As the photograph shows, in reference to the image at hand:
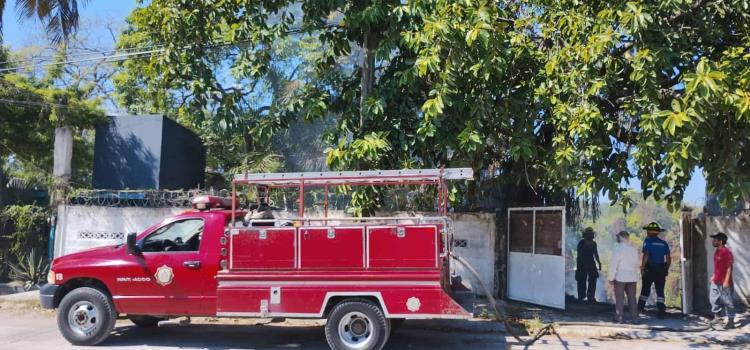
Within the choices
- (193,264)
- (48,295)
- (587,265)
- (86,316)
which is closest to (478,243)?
(587,265)

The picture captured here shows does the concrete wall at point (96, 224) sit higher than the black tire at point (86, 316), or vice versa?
the concrete wall at point (96, 224)

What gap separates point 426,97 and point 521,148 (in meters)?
2.08

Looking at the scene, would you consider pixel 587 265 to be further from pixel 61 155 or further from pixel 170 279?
pixel 61 155

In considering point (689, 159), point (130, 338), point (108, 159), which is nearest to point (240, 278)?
point (130, 338)

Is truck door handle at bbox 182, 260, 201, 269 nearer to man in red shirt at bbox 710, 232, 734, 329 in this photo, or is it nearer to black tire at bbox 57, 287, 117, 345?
black tire at bbox 57, 287, 117, 345

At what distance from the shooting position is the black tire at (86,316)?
8266 millimetres

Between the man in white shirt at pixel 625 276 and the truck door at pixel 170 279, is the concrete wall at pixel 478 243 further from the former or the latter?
the truck door at pixel 170 279

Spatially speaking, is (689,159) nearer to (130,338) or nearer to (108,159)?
(130,338)

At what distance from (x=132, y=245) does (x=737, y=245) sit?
33.6 feet

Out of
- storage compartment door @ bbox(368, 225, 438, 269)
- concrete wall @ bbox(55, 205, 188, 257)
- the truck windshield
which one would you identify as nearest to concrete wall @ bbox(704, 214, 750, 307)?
storage compartment door @ bbox(368, 225, 438, 269)

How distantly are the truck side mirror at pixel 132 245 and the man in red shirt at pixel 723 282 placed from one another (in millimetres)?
8711

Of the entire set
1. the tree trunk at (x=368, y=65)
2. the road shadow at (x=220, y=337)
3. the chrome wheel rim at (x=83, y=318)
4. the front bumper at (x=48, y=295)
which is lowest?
the road shadow at (x=220, y=337)

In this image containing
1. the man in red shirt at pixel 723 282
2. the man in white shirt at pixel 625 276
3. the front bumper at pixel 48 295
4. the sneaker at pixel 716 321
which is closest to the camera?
the front bumper at pixel 48 295

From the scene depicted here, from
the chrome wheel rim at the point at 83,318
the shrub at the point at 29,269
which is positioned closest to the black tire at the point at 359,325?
the chrome wheel rim at the point at 83,318
